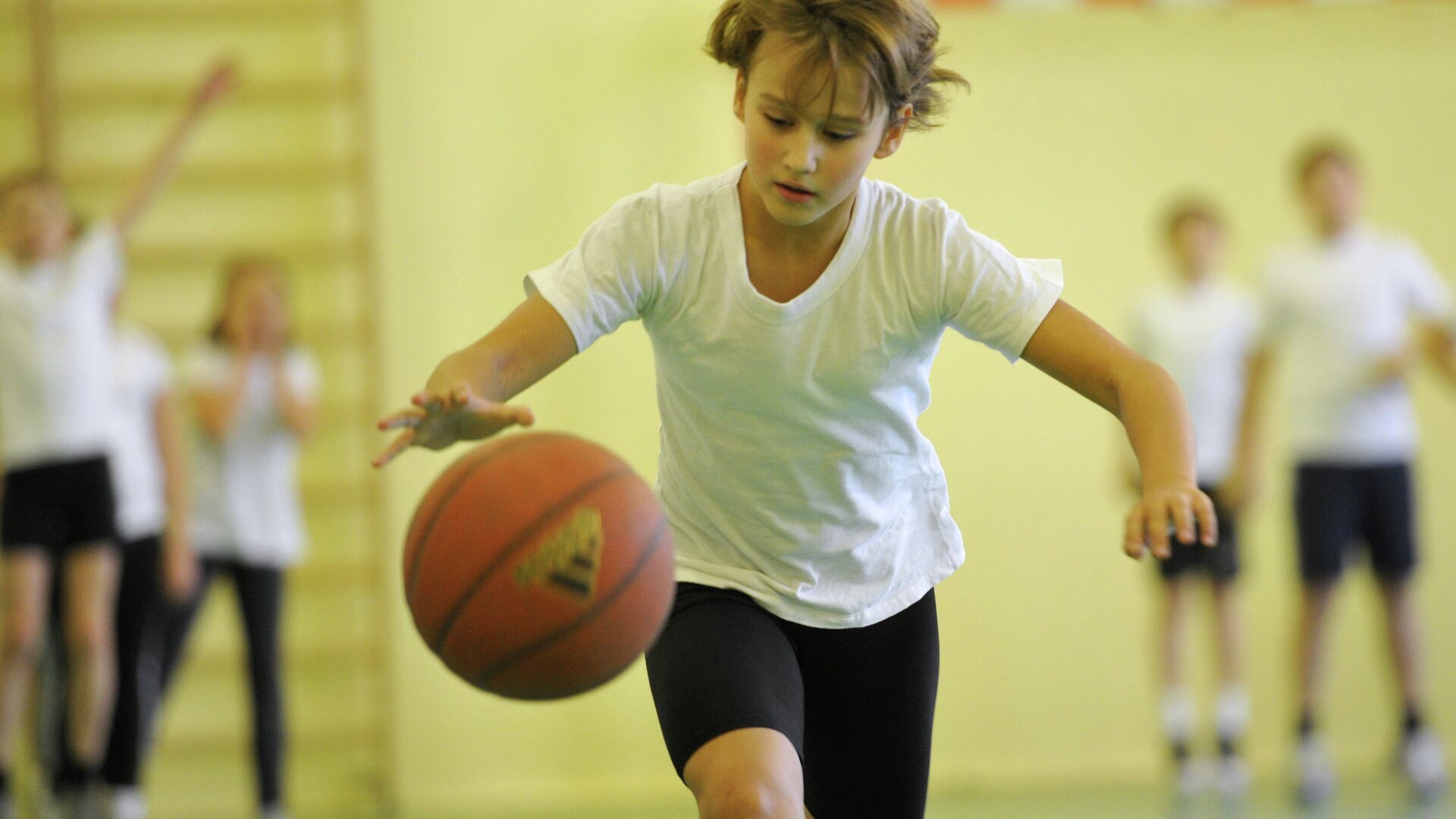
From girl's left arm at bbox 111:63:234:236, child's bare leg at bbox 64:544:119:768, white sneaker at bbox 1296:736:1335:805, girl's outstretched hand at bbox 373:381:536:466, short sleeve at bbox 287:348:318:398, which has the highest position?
girl's left arm at bbox 111:63:234:236

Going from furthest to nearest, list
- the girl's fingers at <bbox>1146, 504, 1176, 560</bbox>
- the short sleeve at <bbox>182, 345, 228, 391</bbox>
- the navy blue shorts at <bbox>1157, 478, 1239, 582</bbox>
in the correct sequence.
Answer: the navy blue shorts at <bbox>1157, 478, 1239, 582</bbox> < the short sleeve at <bbox>182, 345, 228, 391</bbox> < the girl's fingers at <bbox>1146, 504, 1176, 560</bbox>

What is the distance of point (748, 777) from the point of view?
157 centimetres

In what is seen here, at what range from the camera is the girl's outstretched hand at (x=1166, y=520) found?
1534mm

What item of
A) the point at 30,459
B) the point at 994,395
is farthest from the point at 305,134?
the point at 994,395

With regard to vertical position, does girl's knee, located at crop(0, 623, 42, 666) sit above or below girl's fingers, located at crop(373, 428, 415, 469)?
below

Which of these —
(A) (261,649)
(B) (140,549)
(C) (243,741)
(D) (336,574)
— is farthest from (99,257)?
(C) (243,741)

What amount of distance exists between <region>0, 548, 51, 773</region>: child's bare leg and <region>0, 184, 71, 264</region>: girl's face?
31.2 inches

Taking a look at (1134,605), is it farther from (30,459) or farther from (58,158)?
(58,158)

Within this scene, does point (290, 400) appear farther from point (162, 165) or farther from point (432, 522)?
point (432, 522)

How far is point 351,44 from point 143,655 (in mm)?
1989

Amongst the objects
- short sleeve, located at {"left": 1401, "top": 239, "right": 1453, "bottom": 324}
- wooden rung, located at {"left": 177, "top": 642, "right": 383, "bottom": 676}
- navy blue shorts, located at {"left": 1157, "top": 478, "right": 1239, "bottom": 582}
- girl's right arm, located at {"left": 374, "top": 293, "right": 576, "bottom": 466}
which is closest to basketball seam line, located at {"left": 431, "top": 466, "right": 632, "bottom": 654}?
girl's right arm, located at {"left": 374, "top": 293, "right": 576, "bottom": 466}

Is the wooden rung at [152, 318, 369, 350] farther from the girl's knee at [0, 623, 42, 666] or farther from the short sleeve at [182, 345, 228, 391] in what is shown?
the girl's knee at [0, 623, 42, 666]

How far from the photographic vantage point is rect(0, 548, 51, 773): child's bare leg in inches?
146

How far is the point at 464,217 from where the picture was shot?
4.83 m
